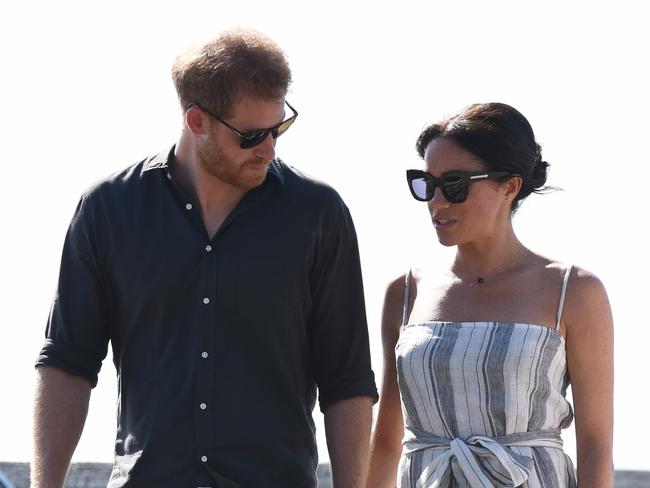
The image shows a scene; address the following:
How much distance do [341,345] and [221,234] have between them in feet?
1.58

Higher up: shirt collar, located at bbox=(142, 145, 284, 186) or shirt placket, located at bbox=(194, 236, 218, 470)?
shirt collar, located at bbox=(142, 145, 284, 186)

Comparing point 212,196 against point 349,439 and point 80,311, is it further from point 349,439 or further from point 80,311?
point 349,439

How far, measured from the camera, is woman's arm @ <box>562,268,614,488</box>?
14.1 feet

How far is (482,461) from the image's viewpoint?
434cm

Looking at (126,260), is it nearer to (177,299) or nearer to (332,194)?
(177,299)

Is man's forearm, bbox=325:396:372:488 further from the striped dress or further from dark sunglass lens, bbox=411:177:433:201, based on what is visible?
dark sunglass lens, bbox=411:177:433:201

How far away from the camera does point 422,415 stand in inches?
175

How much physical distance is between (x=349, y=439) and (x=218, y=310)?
1.74 feet

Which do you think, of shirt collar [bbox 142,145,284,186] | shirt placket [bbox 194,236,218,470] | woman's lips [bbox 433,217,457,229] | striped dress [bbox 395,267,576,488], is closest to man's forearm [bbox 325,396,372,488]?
striped dress [bbox 395,267,576,488]

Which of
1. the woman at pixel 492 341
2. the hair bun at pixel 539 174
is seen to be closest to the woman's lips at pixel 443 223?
the woman at pixel 492 341

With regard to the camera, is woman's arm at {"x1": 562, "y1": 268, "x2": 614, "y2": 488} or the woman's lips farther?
the woman's lips

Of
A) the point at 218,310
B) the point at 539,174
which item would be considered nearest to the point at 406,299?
the point at 539,174

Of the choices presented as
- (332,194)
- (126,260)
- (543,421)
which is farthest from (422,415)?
(126,260)

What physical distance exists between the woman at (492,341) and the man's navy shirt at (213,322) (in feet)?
0.93
